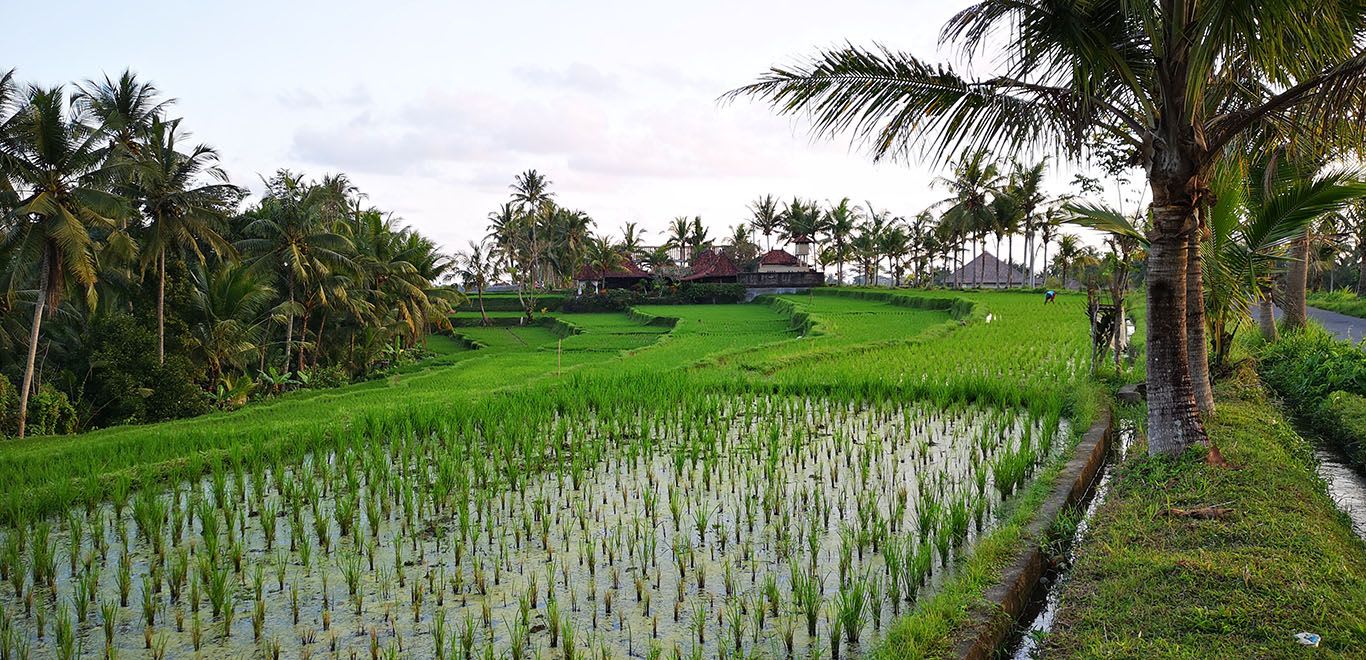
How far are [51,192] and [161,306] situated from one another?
10.8ft

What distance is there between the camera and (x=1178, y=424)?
17.8 feet

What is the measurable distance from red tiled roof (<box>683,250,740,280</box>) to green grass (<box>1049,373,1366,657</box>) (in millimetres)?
39948

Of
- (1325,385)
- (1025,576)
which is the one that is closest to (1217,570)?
(1025,576)

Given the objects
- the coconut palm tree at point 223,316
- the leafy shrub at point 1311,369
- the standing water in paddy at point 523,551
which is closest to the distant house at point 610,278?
the coconut palm tree at point 223,316

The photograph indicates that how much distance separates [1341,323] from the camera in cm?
2078

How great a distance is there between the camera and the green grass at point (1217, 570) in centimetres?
300

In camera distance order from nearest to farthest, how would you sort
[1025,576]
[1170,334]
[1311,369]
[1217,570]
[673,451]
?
[1217,570], [1025,576], [1170,334], [673,451], [1311,369]

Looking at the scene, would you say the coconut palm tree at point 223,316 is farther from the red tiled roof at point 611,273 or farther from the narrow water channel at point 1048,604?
the red tiled roof at point 611,273

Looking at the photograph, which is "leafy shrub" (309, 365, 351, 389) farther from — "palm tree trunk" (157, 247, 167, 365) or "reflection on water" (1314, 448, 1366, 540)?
"reflection on water" (1314, 448, 1366, 540)

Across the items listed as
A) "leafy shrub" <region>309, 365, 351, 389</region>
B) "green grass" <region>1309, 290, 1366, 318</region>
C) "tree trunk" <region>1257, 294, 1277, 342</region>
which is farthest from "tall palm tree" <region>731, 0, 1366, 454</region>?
"green grass" <region>1309, 290, 1366, 318</region>

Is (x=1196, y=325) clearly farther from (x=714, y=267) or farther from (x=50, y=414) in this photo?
(x=714, y=267)

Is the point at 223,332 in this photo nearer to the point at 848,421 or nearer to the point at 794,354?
the point at 794,354

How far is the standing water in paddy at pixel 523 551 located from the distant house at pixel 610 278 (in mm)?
38941

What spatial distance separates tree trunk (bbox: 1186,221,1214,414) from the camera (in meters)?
5.94
